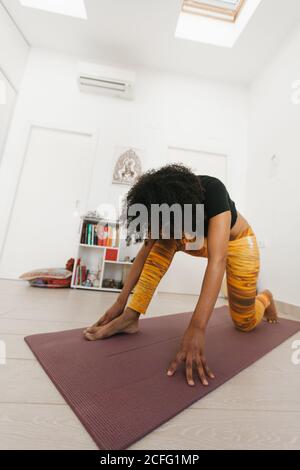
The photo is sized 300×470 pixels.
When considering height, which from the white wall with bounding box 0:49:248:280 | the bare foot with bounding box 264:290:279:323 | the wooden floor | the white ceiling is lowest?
the wooden floor

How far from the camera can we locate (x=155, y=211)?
0.89 m

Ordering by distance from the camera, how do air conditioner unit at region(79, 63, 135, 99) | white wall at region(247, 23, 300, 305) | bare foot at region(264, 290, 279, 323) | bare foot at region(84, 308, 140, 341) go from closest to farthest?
bare foot at region(84, 308, 140, 341) < bare foot at region(264, 290, 279, 323) < white wall at region(247, 23, 300, 305) < air conditioner unit at region(79, 63, 135, 99)

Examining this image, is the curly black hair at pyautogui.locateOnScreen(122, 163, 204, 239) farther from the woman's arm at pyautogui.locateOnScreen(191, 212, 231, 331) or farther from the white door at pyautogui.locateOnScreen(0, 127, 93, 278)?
the white door at pyautogui.locateOnScreen(0, 127, 93, 278)

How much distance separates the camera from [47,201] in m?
2.96

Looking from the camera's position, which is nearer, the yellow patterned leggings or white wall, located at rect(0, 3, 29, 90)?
the yellow patterned leggings

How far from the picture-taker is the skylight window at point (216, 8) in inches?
104

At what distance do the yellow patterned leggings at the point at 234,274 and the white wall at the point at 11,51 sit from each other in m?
3.10

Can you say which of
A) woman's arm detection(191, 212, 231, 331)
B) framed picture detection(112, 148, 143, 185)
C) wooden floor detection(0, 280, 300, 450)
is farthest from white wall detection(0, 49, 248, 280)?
wooden floor detection(0, 280, 300, 450)

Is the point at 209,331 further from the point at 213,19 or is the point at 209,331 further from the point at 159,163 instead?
the point at 213,19

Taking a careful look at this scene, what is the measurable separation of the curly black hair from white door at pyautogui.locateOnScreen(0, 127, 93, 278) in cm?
218

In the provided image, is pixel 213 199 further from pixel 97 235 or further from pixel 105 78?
pixel 105 78

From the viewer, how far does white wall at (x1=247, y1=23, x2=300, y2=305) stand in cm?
215

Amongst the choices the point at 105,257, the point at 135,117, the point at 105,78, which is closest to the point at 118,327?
the point at 105,257

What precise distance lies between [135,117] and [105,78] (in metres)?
0.59
